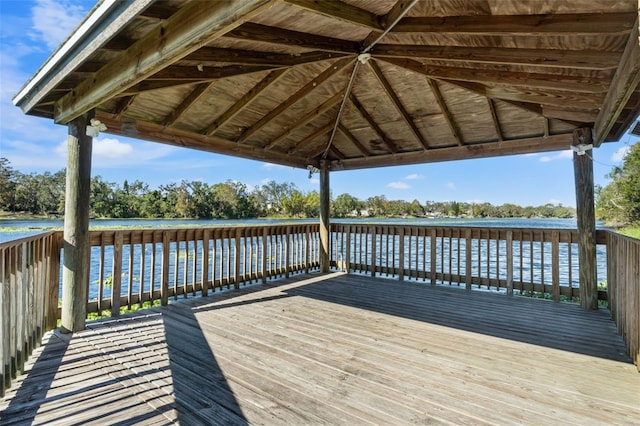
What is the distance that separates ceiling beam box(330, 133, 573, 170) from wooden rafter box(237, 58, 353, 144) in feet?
7.22

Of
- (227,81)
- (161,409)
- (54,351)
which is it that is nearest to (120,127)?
(227,81)

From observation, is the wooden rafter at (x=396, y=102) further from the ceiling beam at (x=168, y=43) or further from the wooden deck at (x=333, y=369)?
the wooden deck at (x=333, y=369)

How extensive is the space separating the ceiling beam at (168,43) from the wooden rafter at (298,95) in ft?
7.14

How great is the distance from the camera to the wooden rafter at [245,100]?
12.6ft

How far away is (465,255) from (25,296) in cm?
577

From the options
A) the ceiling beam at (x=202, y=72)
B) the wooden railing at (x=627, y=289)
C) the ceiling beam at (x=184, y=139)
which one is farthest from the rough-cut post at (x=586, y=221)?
the ceiling beam at (x=184, y=139)

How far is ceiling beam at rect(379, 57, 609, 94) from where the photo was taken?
3.03 metres

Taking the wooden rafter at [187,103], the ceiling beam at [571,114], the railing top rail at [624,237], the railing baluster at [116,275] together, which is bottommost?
the railing baluster at [116,275]

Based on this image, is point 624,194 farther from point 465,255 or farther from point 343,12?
point 343,12

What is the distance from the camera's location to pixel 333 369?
2.52 m

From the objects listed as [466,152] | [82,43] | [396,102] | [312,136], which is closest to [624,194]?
[466,152]

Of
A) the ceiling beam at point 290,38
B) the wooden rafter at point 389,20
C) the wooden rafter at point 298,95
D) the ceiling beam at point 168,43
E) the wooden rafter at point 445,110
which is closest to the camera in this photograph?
the ceiling beam at point 168,43

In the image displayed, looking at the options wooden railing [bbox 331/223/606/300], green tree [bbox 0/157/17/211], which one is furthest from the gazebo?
green tree [bbox 0/157/17/211]

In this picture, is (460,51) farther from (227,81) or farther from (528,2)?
(227,81)
